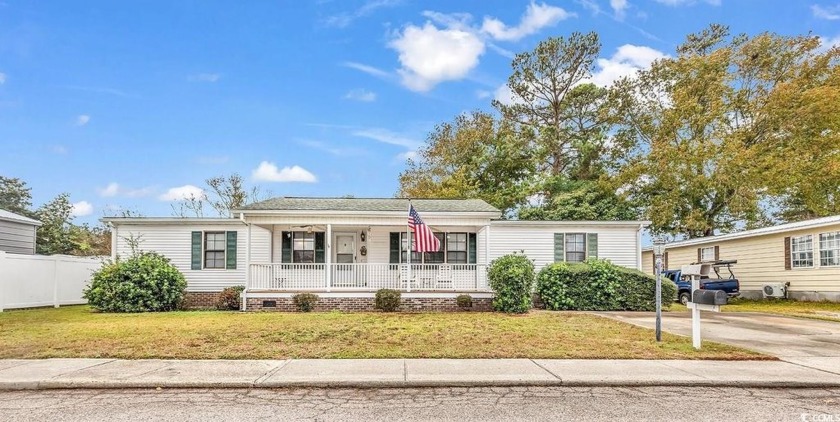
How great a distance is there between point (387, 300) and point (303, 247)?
13.6 ft

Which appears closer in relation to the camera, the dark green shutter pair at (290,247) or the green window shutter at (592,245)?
the dark green shutter pair at (290,247)

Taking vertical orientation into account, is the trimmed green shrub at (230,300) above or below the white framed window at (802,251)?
below

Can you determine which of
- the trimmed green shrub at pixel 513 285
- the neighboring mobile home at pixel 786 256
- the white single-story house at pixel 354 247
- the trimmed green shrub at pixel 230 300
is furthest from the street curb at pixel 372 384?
the neighboring mobile home at pixel 786 256

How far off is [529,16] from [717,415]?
71.5 ft

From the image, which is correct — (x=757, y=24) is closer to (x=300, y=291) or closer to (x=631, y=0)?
(x=631, y=0)

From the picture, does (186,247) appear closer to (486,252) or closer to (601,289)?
(486,252)

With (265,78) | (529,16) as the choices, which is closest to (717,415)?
(265,78)

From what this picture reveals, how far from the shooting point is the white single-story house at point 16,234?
1792 cm

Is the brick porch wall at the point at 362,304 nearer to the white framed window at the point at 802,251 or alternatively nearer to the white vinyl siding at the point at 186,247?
the white vinyl siding at the point at 186,247

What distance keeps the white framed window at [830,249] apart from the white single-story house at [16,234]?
29.2m

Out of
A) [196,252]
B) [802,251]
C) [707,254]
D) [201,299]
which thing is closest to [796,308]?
[802,251]

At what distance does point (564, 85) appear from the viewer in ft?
94.6

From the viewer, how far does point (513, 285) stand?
14586 millimetres

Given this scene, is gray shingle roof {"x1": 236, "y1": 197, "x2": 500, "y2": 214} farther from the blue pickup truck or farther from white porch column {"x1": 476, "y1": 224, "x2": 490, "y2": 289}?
the blue pickup truck
